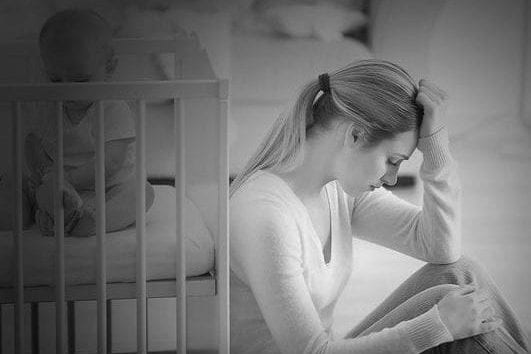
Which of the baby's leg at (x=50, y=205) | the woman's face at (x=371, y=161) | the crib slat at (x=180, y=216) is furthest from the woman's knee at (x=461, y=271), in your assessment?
the baby's leg at (x=50, y=205)

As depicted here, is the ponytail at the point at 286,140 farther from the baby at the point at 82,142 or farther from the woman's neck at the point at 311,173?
the baby at the point at 82,142

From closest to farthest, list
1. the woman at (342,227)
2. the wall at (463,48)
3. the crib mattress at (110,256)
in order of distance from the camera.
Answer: the crib mattress at (110,256) < the woman at (342,227) < the wall at (463,48)

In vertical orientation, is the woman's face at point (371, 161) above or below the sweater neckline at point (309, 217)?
above

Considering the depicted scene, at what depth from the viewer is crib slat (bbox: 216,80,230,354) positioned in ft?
5.24

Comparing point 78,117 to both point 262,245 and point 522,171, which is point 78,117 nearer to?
point 262,245

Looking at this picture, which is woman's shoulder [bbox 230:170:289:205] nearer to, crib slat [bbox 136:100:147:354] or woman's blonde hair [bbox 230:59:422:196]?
woman's blonde hair [bbox 230:59:422:196]

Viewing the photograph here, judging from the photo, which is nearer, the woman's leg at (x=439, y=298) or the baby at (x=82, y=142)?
the baby at (x=82, y=142)

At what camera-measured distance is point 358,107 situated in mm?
1785

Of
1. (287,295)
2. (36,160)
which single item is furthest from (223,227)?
(36,160)

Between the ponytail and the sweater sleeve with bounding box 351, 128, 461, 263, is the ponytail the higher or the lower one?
the higher one

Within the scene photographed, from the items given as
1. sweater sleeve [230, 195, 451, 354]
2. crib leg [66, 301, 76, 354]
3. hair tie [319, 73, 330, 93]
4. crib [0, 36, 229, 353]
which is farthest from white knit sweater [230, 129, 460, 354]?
crib leg [66, 301, 76, 354]

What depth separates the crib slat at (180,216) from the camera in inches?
62.9

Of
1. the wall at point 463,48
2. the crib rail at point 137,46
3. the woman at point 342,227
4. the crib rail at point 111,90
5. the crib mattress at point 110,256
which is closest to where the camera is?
the crib rail at point 111,90

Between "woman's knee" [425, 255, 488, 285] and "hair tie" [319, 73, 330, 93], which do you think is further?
"woman's knee" [425, 255, 488, 285]
